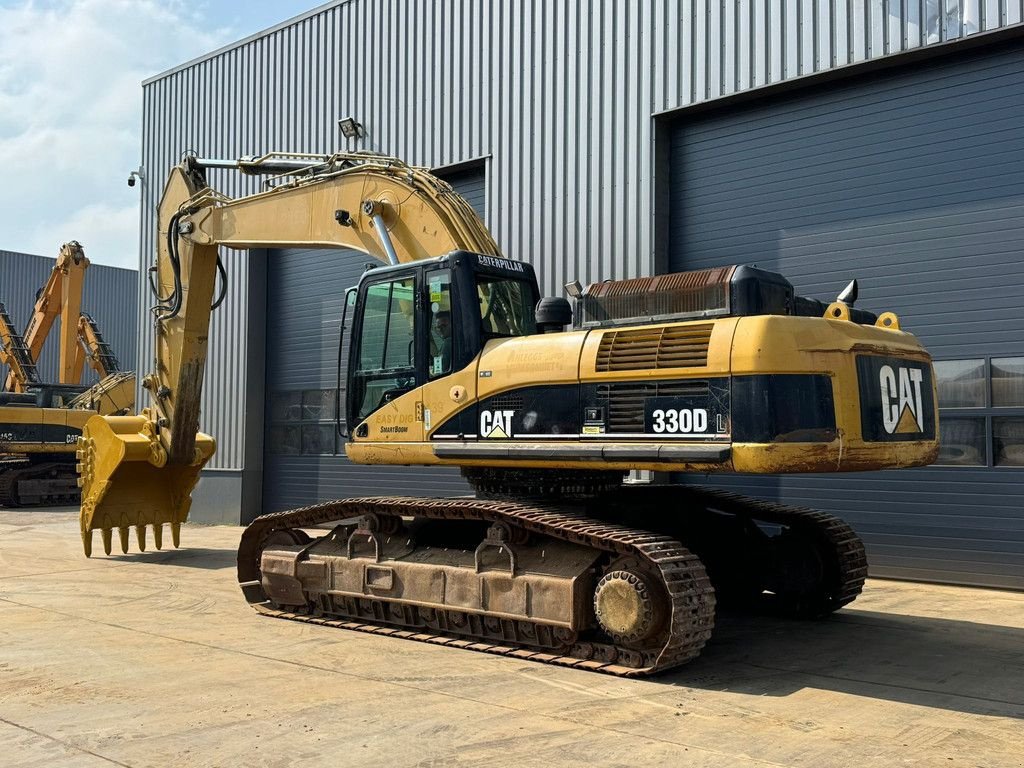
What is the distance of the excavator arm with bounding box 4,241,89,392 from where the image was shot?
25.9 metres

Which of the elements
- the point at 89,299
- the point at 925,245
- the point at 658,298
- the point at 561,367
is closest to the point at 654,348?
the point at 658,298

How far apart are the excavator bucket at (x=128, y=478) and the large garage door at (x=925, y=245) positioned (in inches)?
291

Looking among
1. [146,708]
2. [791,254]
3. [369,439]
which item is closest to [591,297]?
[369,439]

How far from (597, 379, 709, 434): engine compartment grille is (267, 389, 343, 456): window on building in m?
11.3

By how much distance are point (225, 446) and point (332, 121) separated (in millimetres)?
6383

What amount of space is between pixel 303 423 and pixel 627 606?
42.3 ft

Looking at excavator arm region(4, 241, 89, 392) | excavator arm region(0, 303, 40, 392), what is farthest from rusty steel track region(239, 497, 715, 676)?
excavator arm region(0, 303, 40, 392)

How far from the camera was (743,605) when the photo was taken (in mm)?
9750

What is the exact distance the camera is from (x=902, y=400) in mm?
7547

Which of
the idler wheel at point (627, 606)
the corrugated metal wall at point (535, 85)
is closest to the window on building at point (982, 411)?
the corrugated metal wall at point (535, 85)

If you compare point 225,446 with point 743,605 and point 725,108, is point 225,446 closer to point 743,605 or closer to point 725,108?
point 725,108

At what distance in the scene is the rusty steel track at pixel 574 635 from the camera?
697 centimetres

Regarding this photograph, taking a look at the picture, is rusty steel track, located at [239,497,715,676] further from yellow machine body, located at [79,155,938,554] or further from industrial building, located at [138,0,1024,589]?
industrial building, located at [138,0,1024,589]

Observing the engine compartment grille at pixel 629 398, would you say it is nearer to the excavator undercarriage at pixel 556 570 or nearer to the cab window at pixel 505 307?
the excavator undercarriage at pixel 556 570
